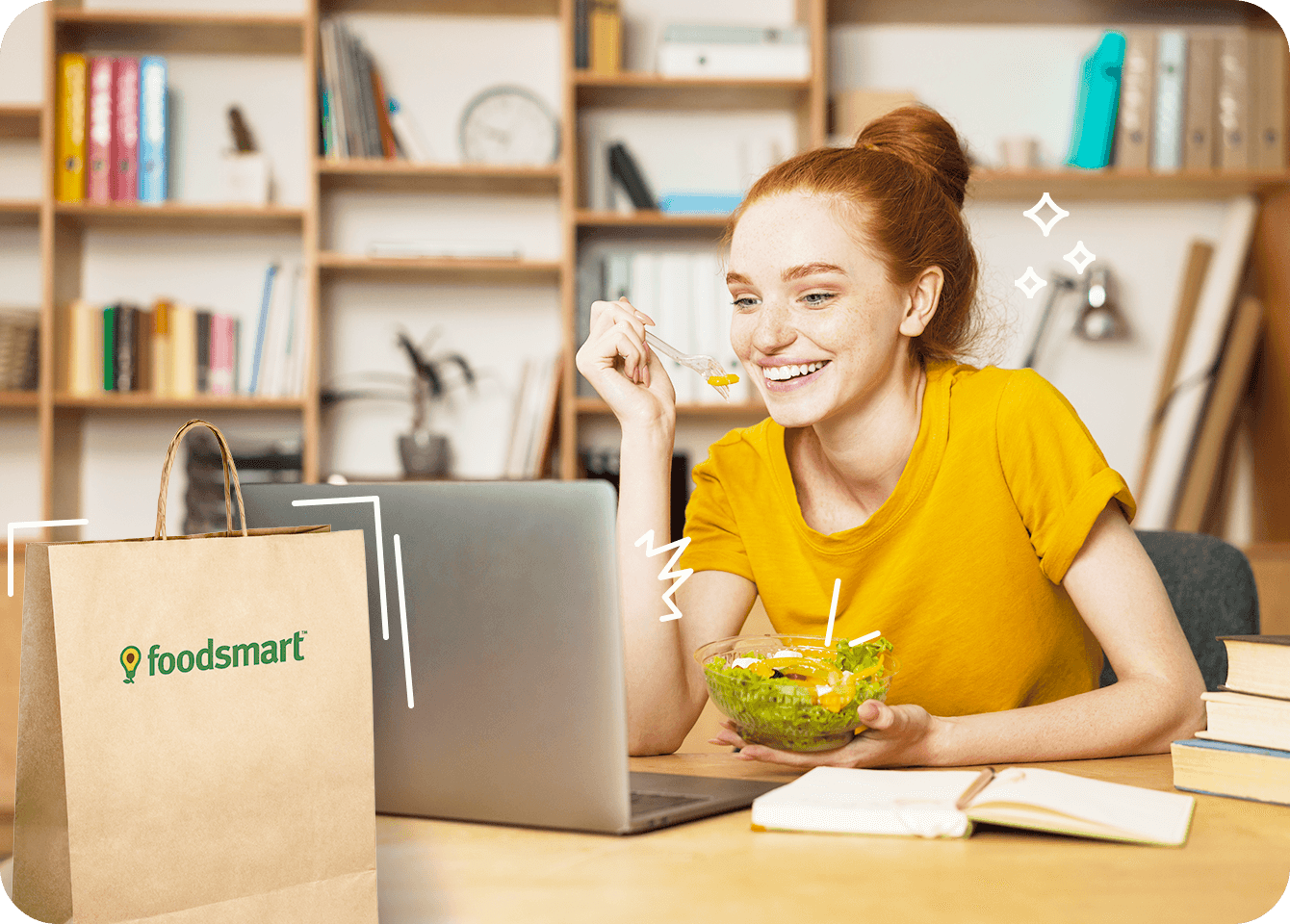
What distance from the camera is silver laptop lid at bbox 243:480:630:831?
0.71m

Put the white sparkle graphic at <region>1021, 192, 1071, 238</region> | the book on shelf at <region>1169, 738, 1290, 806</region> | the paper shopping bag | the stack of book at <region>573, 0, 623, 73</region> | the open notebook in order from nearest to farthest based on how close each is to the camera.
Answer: the paper shopping bag, the open notebook, the book on shelf at <region>1169, 738, 1290, 806</region>, the stack of book at <region>573, 0, 623, 73</region>, the white sparkle graphic at <region>1021, 192, 1071, 238</region>

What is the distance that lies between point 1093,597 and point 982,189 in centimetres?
217

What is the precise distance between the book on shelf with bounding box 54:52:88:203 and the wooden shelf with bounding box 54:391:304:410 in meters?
0.53

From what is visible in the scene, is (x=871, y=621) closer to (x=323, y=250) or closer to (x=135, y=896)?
(x=135, y=896)

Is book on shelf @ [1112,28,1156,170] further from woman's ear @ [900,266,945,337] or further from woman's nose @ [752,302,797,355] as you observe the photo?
woman's nose @ [752,302,797,355]

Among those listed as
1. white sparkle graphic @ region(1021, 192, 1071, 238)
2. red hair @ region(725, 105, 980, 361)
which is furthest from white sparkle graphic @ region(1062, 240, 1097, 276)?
red hair @ region(725, 105, 980, 361)

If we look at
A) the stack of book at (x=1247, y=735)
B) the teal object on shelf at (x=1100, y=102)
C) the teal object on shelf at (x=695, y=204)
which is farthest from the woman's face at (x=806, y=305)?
the teal object on shelf at (x=1100, y=102)

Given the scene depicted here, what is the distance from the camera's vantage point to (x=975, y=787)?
768 millimetres

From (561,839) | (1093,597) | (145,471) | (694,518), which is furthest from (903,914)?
(145,471)

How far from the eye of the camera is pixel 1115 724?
99cm

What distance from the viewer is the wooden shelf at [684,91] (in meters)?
2.88

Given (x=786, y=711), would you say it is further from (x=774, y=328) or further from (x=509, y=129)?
(x=509, y=129)

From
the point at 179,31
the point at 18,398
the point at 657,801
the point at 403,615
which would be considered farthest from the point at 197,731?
the point at 179,31

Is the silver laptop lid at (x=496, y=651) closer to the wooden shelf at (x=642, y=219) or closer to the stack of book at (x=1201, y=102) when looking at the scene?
the wooden shelf at (x=642, y=219)
